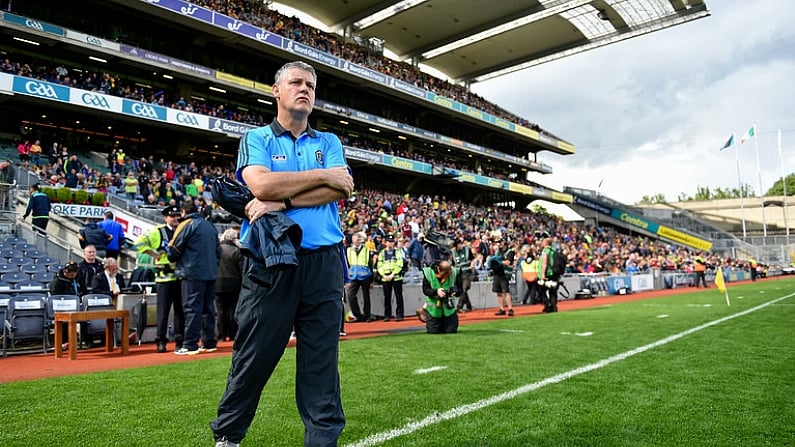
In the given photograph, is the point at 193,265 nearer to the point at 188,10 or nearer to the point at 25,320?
the point at 25,320

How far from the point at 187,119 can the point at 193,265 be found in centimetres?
2291

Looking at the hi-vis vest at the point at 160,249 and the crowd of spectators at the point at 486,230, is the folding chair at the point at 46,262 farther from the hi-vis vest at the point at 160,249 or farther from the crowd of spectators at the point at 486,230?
the crowd of spectators at the point at 486,230

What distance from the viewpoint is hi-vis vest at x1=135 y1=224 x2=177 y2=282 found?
8.05 metres

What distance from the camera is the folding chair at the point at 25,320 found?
320 inches

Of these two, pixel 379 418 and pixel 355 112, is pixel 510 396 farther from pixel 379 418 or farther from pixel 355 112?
pixel 355 112

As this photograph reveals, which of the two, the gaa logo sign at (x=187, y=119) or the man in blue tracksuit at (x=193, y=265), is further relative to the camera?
the gaa logo sign at (x=187, y=119)

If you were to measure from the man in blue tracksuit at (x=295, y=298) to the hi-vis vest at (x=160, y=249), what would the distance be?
5849 millimetres

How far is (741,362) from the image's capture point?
6500 mm

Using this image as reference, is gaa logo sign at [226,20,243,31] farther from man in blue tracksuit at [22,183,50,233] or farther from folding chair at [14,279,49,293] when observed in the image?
folding chair at [14,279,49,293]

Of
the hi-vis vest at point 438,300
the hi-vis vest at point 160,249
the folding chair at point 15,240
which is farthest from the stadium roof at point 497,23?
the hi-vis vest at point 160,249

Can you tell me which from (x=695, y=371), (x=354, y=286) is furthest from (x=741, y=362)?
(x=354, y=286)

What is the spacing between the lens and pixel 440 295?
9.50 meters

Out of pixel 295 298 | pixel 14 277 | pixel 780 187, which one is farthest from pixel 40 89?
pixel 780 187

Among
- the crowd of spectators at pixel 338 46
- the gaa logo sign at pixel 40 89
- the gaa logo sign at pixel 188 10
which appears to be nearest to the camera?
the gaa logo sign at pixel 40 89
